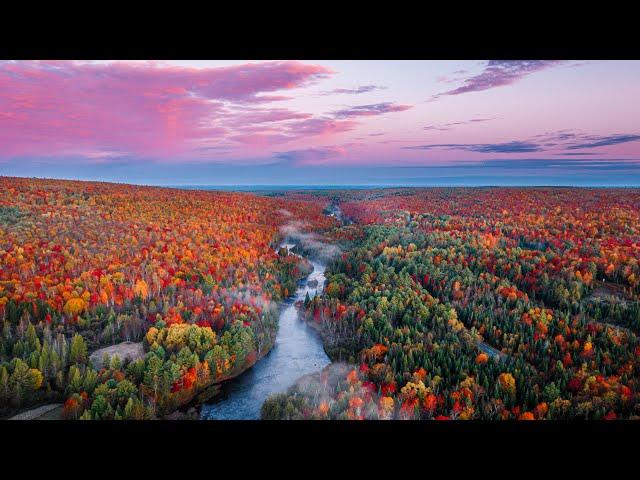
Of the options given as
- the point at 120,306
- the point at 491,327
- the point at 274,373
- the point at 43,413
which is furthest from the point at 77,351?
the point at 491,327

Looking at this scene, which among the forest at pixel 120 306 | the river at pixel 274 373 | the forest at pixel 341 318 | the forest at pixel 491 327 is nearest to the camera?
the forest at pixel 491 327

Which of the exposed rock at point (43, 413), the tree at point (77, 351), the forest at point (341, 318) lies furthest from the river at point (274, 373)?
the tree at point (77, 351)

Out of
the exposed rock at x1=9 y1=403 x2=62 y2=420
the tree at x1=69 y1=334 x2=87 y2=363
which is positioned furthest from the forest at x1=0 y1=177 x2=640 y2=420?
the exposed rock at x1=9 y1=403 x2=62 y2=420

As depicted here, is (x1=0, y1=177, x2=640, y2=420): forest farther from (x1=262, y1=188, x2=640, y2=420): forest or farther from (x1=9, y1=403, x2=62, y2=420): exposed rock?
(x1=9, y1=403, x2=62, y2=420): exposed rock

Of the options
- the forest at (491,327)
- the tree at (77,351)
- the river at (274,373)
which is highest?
the tree at (77,351)

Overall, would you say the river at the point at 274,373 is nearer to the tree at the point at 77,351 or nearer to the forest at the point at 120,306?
the forest at the point at 120,306
